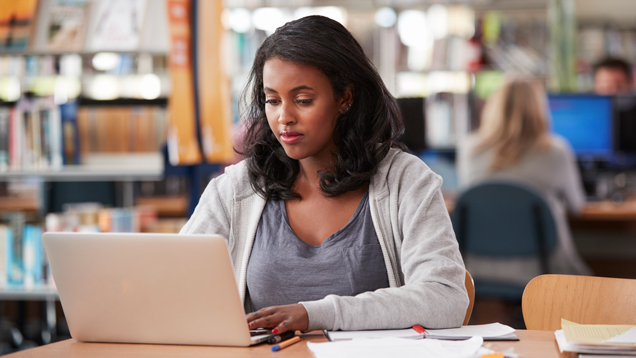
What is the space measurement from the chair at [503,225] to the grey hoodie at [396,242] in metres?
1.23

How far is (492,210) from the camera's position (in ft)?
8.40

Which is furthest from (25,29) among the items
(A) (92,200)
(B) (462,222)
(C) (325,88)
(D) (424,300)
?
(D) (424,300)

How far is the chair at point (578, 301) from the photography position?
1246 mm

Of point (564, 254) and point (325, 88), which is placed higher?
point (325, 88)

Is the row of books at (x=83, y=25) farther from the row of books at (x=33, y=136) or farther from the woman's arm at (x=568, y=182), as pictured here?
the woman's arm at (x=568, y=182)

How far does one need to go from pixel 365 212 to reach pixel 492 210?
4.40 ft

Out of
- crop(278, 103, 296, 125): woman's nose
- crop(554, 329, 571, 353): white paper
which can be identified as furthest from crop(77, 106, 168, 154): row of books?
crop(554, 329, 571, 353): white paper

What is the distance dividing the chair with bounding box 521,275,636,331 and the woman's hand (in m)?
0.50

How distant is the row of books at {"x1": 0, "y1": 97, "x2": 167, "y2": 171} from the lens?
2.58m

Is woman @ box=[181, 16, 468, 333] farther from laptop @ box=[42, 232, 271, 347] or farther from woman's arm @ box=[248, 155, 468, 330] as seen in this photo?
laptop @ box=[42, 232, 271, 347]

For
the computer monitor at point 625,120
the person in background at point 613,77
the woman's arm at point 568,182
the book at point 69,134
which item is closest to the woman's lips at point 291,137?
the book at point 69,134

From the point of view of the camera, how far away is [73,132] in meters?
2.57

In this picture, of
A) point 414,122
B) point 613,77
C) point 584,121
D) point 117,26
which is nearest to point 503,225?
point 414,122

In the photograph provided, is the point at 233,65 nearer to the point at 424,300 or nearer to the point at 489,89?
the point at 489,89
